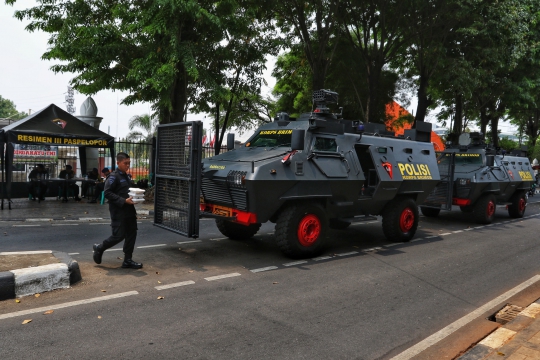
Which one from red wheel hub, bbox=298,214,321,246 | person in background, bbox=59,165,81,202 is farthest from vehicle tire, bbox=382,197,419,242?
person in background, bbox=59,165,81,202

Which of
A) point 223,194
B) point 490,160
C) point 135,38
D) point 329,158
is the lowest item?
point 223,194

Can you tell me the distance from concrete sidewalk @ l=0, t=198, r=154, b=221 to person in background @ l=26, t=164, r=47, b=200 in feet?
1.01

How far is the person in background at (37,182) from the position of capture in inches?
575

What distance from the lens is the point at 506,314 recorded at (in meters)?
5.33

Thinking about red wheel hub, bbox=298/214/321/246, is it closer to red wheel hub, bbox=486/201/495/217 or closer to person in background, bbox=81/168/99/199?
red wheel hub, bbox=486/201/495/217

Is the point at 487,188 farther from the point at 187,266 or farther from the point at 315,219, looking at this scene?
the point at 187,266

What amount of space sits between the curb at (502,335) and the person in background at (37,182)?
554 inches

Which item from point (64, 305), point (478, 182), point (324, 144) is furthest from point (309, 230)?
point (478, 182)

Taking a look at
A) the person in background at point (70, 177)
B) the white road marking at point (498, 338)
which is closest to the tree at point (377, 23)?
the person in background at point (70, 177)

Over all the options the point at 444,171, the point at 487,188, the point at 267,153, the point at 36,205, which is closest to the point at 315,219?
the point at 267,153

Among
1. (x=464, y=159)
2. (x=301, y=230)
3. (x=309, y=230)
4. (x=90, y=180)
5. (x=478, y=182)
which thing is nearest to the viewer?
(x=301, y=230)

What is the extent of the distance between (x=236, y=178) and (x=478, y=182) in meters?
8.39

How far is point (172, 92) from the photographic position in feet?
47.7

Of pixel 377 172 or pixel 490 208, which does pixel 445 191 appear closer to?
pixel 490 208
